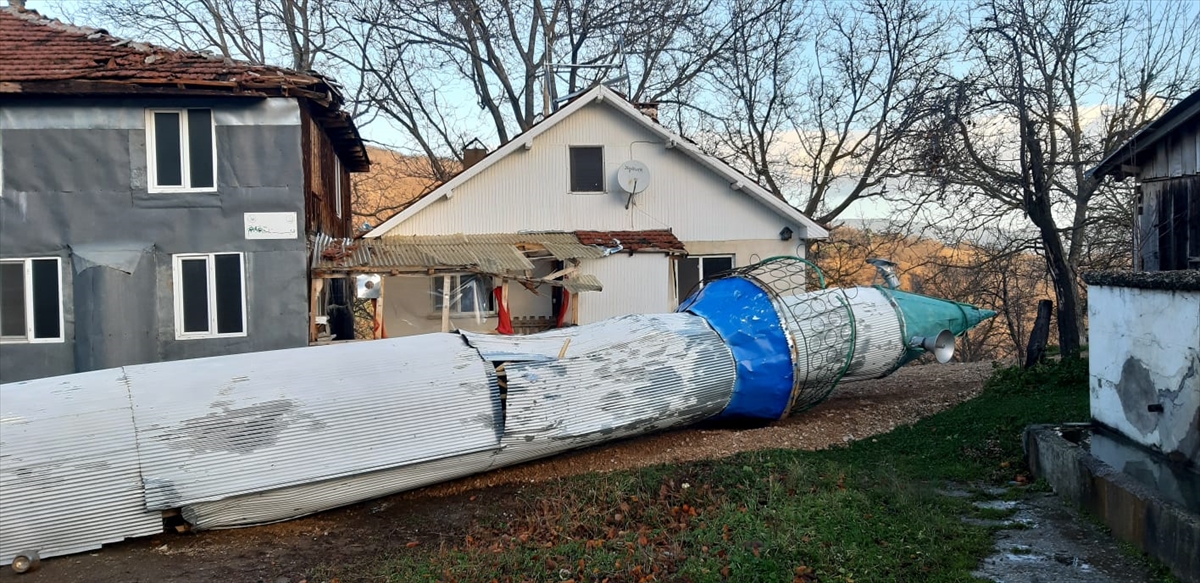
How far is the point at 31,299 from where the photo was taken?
14.0 m

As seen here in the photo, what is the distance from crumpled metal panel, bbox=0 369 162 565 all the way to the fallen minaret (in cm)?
1

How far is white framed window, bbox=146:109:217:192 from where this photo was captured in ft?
47.4

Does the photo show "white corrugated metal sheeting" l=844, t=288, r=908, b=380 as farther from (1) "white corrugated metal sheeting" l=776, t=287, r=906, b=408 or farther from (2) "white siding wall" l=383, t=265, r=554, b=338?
(2) "white siding wall" l=383, t=265, r=554, b=338

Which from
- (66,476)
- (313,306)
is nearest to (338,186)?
(313,306)

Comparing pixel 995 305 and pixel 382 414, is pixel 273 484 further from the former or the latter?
pixel 995 305

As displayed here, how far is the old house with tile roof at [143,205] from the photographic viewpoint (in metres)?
14.0

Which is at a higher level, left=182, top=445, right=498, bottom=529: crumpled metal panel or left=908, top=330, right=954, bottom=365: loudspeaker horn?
left=908, top=330, right=954, bottom=365: loudspeaker horn

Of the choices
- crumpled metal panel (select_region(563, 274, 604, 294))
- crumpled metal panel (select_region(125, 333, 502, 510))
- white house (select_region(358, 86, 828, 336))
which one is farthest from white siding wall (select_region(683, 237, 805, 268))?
crumpled metal panel (select_region(125, 333, 502, 510))

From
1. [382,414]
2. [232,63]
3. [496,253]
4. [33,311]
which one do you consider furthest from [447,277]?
[382,414]

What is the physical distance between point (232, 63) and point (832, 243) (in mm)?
20065

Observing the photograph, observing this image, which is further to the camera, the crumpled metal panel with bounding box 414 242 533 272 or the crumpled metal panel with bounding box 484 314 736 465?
the crumpled metal panel with bounding box 414 242 533 272

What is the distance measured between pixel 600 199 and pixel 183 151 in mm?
8533

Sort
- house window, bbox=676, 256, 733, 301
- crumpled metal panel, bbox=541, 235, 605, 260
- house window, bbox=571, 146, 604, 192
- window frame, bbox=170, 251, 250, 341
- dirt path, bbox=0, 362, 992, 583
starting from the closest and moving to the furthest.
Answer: dirt path, bbox=0, 362, 992, 583 < window frame, bbox=170, 251, 250, 341 < crumpled metal panel, bbox=541, 235, 605, 260 < house window, bbox=571, 146, 604, 192 < house window, bbox=676, 256, 733, 301

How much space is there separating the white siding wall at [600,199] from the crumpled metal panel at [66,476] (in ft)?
35.8
